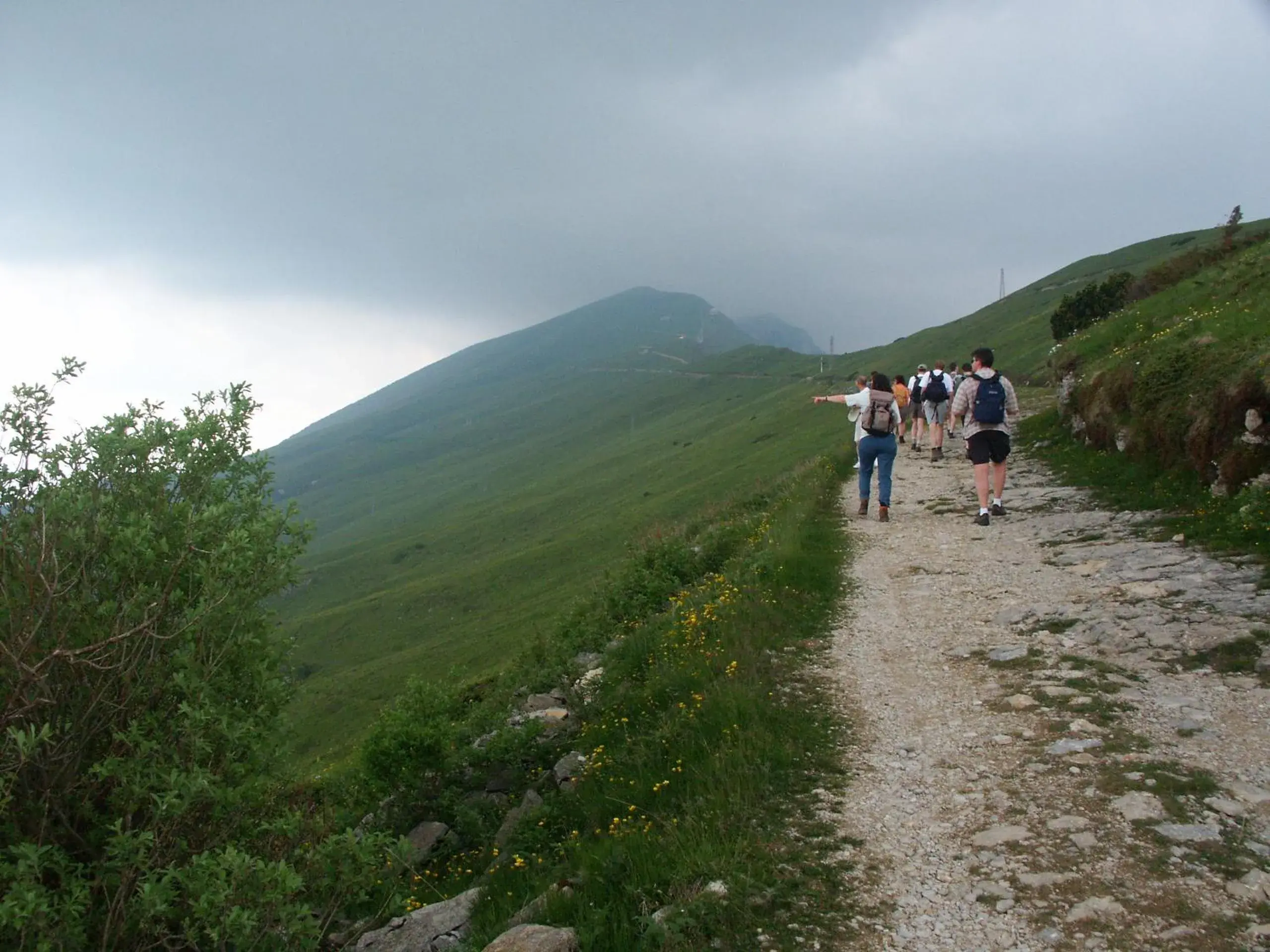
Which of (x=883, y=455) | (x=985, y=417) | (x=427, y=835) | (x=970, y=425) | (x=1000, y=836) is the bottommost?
(x=427, y=835)

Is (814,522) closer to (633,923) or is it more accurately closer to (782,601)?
(782,601)

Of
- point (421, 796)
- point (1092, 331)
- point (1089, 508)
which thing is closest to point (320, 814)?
point (421, 796)

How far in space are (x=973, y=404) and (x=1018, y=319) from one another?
9912 cm

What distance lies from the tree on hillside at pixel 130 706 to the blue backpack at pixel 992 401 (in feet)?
40.2

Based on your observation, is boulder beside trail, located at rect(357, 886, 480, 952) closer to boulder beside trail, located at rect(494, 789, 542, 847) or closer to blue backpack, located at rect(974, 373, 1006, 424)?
boulder beside trail, located at rect(494, 789, 542, 847)

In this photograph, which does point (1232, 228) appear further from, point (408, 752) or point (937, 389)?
point (408, 752)

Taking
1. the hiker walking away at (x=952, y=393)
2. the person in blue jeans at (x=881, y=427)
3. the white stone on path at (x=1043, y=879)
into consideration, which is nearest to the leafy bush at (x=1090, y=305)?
the hiker walking away at (x=952, y=393)

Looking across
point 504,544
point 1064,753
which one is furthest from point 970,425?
point 504,544

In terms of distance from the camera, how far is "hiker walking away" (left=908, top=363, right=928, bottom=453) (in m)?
24.5

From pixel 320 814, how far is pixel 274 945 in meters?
5.57

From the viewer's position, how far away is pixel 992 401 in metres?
14.6

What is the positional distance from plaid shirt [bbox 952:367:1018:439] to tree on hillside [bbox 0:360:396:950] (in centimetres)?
1217

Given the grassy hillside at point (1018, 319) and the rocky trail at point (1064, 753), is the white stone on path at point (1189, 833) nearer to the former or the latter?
the rocky trail at point (1064, 753)

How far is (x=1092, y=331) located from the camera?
2523cm
